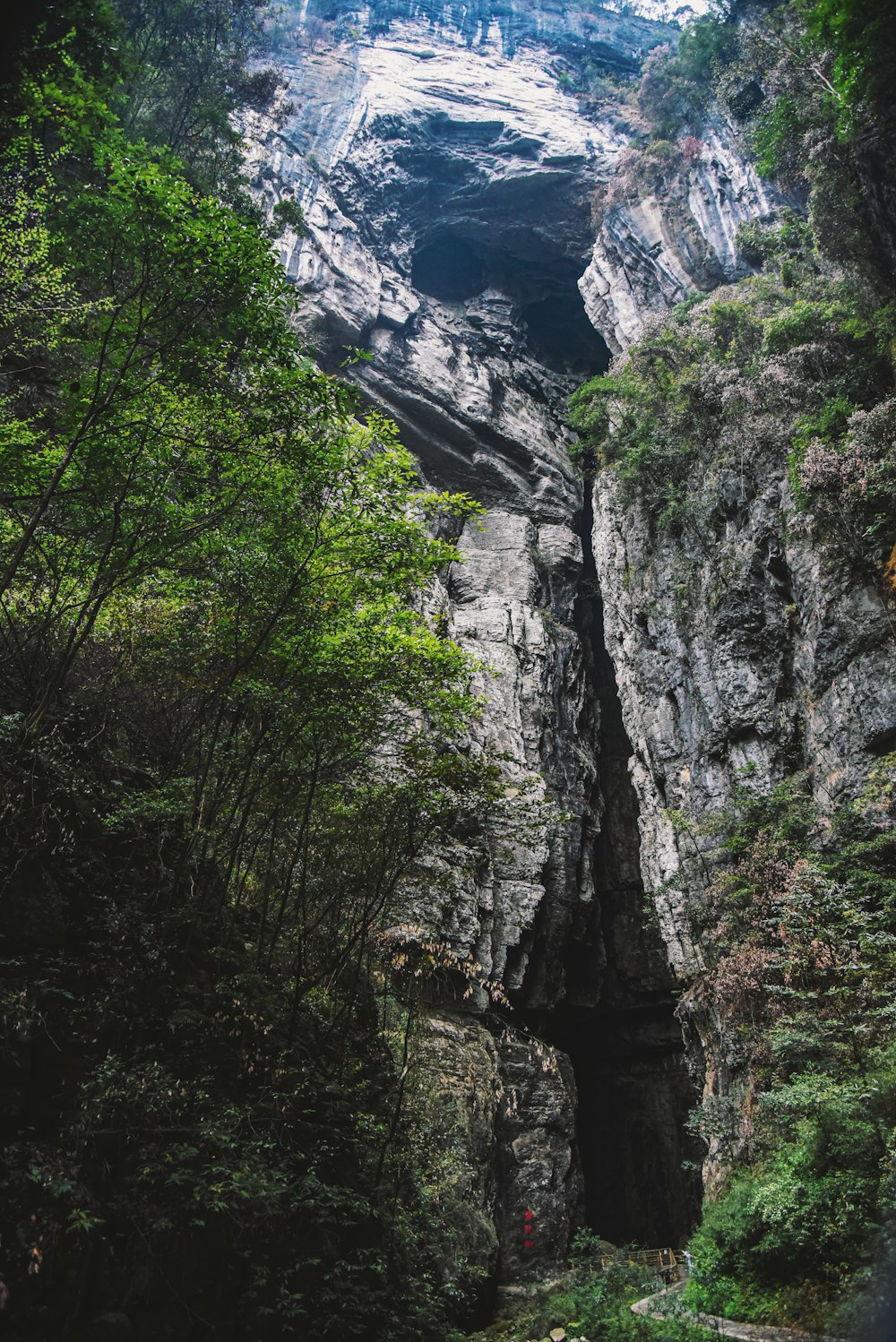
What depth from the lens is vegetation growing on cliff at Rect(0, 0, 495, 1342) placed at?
4121mm

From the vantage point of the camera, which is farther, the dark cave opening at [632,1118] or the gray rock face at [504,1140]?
the dark cave opening at [632,1118]

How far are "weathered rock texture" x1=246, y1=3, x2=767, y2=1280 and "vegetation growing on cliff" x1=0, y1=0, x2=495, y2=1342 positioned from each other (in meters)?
2.53

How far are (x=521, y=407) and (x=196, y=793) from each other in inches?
915

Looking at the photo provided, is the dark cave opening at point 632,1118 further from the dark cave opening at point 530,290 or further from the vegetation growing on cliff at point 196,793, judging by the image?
the dark cave opening at point 530,290

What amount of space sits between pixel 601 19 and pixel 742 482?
33.2m

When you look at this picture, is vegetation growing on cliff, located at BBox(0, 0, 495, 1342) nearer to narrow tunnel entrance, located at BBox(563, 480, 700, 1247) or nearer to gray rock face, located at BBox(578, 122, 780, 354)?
narrow tunnel entrance, located at BBox(563, 480, 700, 1247)

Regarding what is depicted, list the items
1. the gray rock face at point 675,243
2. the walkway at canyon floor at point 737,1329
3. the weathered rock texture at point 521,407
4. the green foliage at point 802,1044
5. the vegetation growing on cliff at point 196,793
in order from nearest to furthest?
the vegetation growing on cliff at point 196,793
the walkway at canyon floor at point 737,1329
the green foliage at point 802,1044
the weathered rock texture at point 521,407
the gray rock face at point 675,243

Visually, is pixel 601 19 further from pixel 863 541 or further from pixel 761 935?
pixel 761 935

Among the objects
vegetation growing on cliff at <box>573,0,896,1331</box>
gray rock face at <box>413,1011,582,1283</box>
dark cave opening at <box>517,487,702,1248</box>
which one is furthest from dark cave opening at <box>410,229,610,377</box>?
gray rock face at <box>413,1011,582,1283</box>

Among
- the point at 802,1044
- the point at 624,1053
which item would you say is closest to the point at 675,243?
the point at 802,1044

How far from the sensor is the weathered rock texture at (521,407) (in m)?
15.4

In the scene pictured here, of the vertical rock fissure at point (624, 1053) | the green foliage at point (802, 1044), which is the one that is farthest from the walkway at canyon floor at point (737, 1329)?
the vertical rock fissure at point (624, 1053)

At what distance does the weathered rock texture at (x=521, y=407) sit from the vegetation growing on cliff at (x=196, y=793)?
2.53 m

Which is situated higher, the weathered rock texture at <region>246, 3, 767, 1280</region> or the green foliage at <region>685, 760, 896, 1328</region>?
the weathered rock texture at <region>246, 3, 767, 1280</region>
